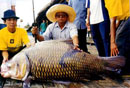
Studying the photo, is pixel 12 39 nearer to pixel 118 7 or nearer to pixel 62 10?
pixel 62 10

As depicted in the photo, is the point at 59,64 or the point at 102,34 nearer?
the point at 59,64

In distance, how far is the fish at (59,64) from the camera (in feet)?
8.04

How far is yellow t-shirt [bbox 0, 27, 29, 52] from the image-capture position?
335cm

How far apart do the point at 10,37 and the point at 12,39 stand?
2.2 inches

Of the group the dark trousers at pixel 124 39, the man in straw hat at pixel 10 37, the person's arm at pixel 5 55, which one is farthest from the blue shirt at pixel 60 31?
the dark trousers at pixel 124 39

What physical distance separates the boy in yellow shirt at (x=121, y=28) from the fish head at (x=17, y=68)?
1239mm

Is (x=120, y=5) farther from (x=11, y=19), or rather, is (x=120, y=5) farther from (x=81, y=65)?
(x=11, y=19)

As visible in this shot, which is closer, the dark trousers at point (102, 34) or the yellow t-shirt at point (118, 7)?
the yellow t-shirt at point (118, 7)

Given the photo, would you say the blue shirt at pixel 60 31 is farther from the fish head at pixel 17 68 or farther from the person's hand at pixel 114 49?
the fish head at pixel 17 68

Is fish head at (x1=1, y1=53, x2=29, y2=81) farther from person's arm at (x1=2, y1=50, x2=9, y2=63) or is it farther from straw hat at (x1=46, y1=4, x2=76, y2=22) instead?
straw hat at (x1=46, y1=4, x2=76, y2=22)

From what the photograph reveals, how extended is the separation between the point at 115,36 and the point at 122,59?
1.26ft

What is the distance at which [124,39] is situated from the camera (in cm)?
283

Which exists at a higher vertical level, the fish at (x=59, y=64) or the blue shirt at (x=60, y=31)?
the blue shirt at (x=60, y=31)

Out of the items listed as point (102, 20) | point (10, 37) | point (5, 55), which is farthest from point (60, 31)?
point (5, 55)
